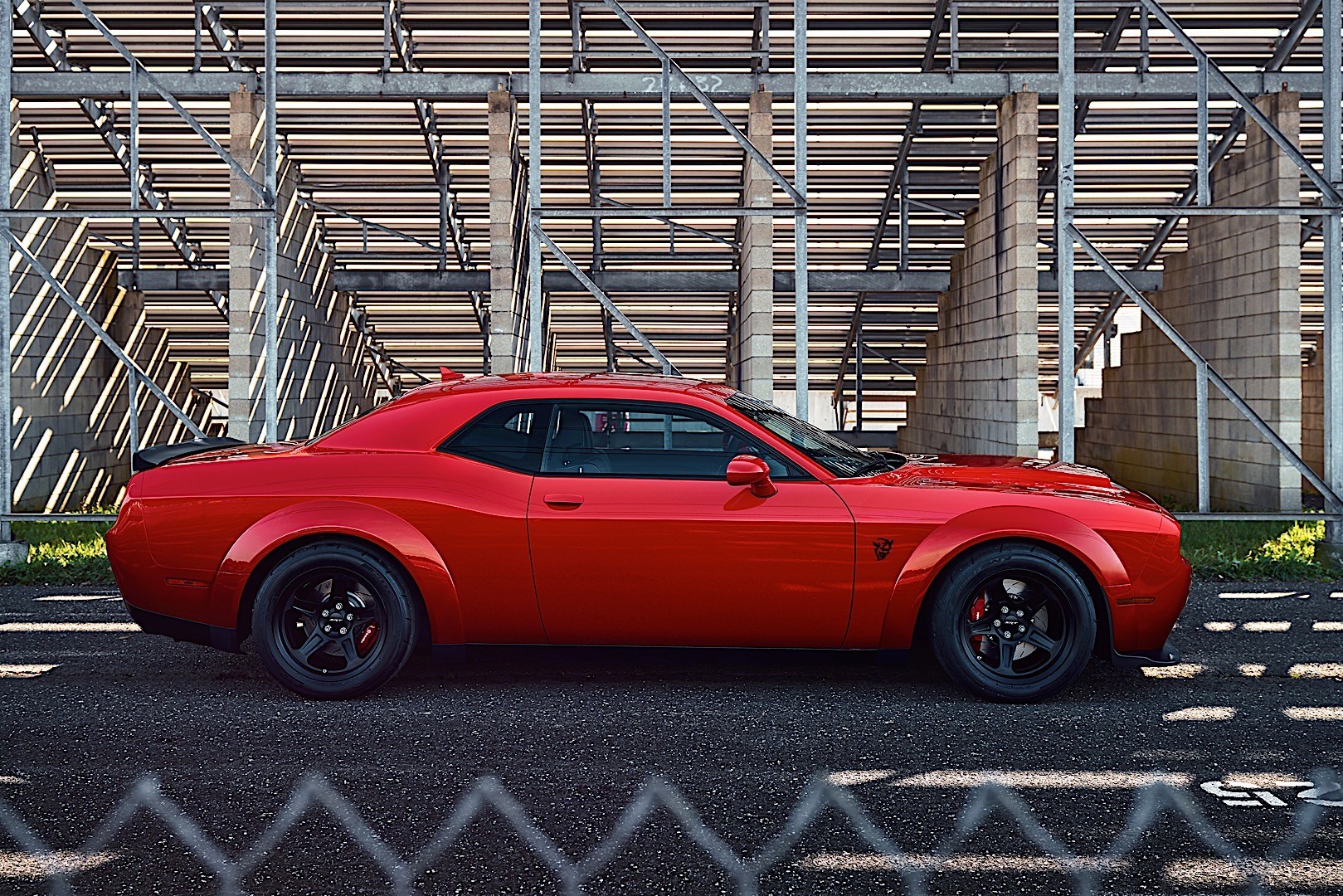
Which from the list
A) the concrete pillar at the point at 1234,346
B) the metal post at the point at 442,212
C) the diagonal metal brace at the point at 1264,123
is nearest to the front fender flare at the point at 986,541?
the diagonal metal brace at the point at 1264,123

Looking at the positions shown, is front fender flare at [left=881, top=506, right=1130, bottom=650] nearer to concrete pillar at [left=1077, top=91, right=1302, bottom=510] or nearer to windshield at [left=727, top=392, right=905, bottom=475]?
windshield at [left=727, top=392, right=905, bottom=475]

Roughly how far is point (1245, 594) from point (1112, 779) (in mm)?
4273

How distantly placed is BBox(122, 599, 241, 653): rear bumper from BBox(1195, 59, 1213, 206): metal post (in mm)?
6942

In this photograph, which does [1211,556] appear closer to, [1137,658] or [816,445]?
[1137,658]

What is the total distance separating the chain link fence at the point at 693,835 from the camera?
363 centimetres

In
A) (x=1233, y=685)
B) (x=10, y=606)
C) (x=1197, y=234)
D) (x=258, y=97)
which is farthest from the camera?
(x=1197, y=234)

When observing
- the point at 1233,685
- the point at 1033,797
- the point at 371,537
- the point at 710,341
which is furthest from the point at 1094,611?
the point at 710,341

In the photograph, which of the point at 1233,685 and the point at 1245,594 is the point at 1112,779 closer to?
the point at 1233,685

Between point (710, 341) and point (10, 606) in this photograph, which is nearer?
point (10, 606)

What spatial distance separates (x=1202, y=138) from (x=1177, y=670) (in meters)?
4.99

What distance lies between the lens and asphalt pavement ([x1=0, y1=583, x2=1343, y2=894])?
367 centimetres

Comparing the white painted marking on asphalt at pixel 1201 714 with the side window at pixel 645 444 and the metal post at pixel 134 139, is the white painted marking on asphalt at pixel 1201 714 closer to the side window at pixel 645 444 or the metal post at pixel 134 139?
the side window at pixel 645 444

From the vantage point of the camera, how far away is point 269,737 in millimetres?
5004

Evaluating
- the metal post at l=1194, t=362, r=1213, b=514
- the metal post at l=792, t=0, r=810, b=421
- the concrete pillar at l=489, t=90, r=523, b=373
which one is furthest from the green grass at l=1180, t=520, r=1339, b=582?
the concrete pillar at l=489, t=90, r=523, b=373
